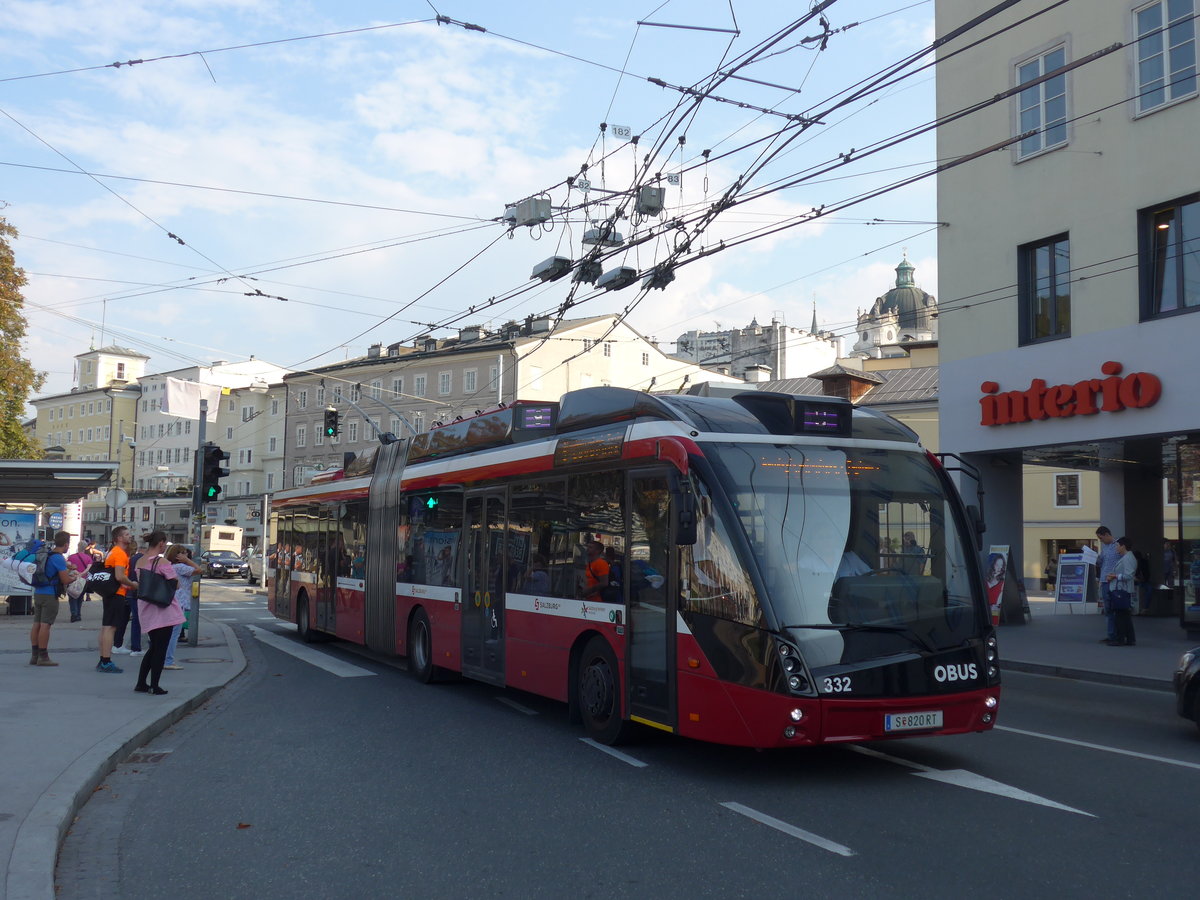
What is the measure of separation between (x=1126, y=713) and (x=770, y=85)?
25.2 ft

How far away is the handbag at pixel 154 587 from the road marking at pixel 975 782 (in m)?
7.41

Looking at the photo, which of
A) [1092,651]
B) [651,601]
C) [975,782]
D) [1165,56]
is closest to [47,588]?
[651,601]

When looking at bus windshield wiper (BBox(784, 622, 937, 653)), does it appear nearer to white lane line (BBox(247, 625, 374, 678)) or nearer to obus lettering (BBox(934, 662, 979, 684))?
obus lettering (BBox(934, 662, 979, 684))

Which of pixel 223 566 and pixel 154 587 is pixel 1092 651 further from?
pixel 223 566

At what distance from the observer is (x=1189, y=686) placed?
32.4 ft

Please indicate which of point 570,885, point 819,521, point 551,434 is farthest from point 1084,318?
point 570,885

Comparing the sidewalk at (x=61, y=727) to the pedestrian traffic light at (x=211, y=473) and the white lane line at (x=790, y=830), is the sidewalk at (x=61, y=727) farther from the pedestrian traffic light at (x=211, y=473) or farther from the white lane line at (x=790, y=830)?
the white lane line at (x=790, y=830)

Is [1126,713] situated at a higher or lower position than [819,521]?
lower

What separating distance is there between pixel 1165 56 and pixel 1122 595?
29.1ft

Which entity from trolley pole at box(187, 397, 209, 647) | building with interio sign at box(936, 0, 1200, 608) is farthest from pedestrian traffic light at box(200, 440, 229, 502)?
building with interio sign at box(936, 0, 1200, 608)

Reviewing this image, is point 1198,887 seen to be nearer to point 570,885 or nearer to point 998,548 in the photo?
point 570,885

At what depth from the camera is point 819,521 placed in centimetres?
808

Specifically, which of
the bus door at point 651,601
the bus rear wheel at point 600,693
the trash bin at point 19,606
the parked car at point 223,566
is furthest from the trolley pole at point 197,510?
the parked car at point 223,566

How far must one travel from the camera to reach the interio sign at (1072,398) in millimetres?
18594
